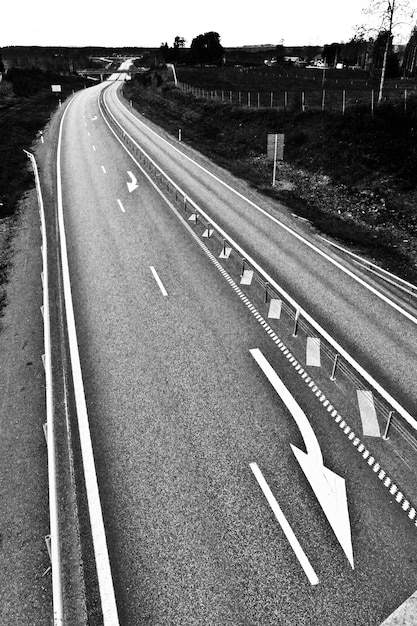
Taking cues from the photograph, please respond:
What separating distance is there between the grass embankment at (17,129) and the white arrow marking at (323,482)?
11.5m

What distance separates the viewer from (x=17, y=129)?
45.4 metres

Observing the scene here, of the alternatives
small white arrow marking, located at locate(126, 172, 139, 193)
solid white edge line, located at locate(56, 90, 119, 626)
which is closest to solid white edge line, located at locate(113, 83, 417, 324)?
small white arrow marking, located at locate(126, 172, 139, 193)

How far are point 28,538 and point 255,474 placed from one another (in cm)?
459

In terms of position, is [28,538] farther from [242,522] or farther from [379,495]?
[379,495]

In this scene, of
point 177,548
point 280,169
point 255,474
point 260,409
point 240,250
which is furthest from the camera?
point 280,169

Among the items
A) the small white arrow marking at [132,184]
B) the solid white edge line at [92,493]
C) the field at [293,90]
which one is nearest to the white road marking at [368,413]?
the solid white edge line at [92,493]

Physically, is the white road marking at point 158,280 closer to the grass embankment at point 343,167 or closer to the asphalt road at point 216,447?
the asphalt road at point 216,447

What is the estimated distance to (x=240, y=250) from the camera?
1983cm

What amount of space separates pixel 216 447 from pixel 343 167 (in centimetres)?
2508

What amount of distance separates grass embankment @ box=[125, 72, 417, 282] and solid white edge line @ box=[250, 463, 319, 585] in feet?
41.3

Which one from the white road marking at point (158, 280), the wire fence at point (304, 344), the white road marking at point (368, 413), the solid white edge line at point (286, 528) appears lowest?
the solid white edge line at point (286, 528)

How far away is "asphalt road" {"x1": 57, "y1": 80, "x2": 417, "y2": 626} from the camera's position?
720cm

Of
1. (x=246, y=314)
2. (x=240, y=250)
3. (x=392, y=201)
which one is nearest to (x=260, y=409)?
(x=246, y=314)

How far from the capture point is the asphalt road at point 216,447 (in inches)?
283
